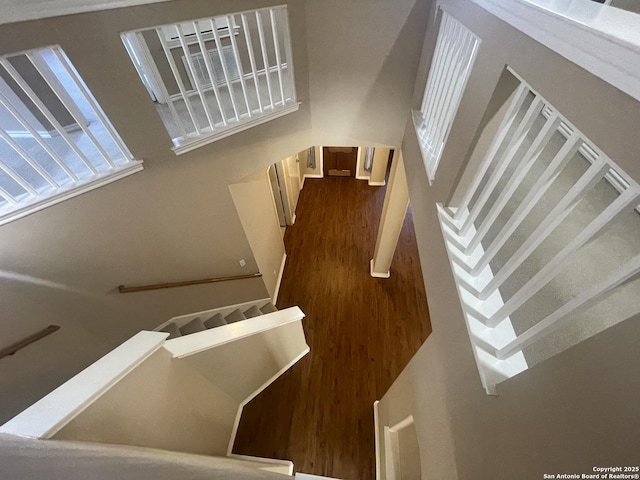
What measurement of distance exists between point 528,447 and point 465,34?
179 centimetres

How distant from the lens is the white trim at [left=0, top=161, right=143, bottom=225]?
5.52 ft

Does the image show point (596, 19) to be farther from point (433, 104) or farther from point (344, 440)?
point (344, 440)

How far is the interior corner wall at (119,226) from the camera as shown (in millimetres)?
1643

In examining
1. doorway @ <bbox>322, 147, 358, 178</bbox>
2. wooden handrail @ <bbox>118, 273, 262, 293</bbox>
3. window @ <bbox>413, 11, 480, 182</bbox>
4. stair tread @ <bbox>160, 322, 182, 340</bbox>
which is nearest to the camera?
window @ <bbox>413, 11, 480, 182</bbox>

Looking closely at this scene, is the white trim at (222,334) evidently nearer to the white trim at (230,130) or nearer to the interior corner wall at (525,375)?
the interior corner wall at (525,375)

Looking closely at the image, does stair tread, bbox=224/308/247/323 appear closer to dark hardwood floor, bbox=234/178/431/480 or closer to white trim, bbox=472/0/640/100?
dark hardwood floor, bbox=234/178/431/480

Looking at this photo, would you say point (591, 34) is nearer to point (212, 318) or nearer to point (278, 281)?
point (212, 318)

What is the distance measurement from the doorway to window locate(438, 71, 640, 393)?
4.96m

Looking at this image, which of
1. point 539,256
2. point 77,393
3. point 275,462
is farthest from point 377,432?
point 77,393

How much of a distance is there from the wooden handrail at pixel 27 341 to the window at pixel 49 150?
0.96m

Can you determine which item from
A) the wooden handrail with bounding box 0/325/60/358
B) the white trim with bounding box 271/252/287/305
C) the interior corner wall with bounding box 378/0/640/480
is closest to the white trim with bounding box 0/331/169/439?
the wooden handrail with bounding box 0/325/60/358

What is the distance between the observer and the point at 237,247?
3221 millimetres

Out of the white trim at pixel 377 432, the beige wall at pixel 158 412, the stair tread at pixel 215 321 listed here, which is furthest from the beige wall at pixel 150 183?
the white trim at pixel 377 432

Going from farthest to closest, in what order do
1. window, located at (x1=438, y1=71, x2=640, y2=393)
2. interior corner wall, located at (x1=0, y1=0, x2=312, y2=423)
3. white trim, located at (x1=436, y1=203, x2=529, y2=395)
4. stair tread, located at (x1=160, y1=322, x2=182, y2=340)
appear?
stair tread, located at (x1=160, y1=322, x2=182, y2=340) → interior corner wall, located at (x1=0, y1=0, x2=312, y2=423) → white trim, located at (x1=436, y1=203, x2=529, y2=395) → window, located at (x1=438, y1=71, x2=640, y2=393)
